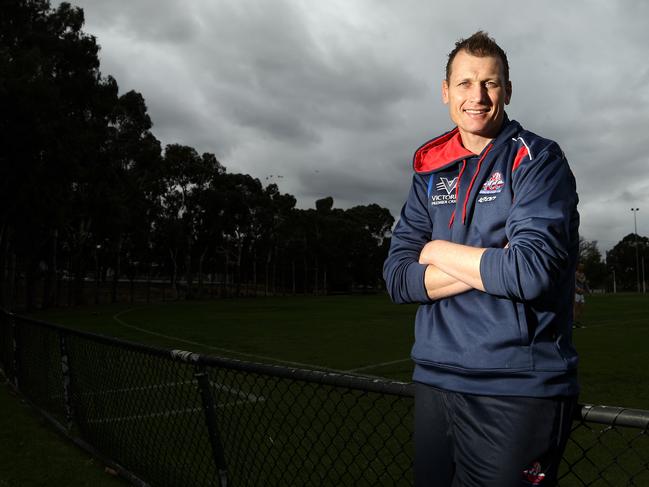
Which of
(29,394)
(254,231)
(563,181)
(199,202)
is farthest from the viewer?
(254,231)

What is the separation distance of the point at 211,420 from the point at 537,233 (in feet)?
7.70

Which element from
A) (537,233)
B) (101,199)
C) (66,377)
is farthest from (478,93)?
(101,199)

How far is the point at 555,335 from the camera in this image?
1.54 meters

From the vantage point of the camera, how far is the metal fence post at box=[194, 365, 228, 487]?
3186 mm

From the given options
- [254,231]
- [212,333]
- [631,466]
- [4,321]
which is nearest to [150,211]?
[254,231]

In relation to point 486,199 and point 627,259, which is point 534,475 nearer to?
point 486,199

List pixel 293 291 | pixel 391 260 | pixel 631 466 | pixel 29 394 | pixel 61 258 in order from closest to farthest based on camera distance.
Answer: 1. pixel 391 260
2. pixel 631 466
3. pixel 29 394
4. pixel 61 258
5. pixel 293 291

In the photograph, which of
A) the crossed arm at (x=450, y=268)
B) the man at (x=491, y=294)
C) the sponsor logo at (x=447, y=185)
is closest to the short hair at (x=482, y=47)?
the man at (x=491, y=294)

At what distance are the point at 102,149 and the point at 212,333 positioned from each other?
22.9 m

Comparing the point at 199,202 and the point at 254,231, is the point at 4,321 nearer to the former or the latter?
the point at 199,202

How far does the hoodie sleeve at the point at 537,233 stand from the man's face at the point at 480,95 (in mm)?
229

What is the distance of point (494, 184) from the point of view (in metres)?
1.69

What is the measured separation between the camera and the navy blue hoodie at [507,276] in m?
1.49

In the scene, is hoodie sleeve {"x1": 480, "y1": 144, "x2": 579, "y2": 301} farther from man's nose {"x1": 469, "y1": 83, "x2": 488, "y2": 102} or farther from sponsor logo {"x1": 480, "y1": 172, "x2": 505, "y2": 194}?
man's nose {"x1": 469, "y1": 83, "x2": 488, "y2": 102}
